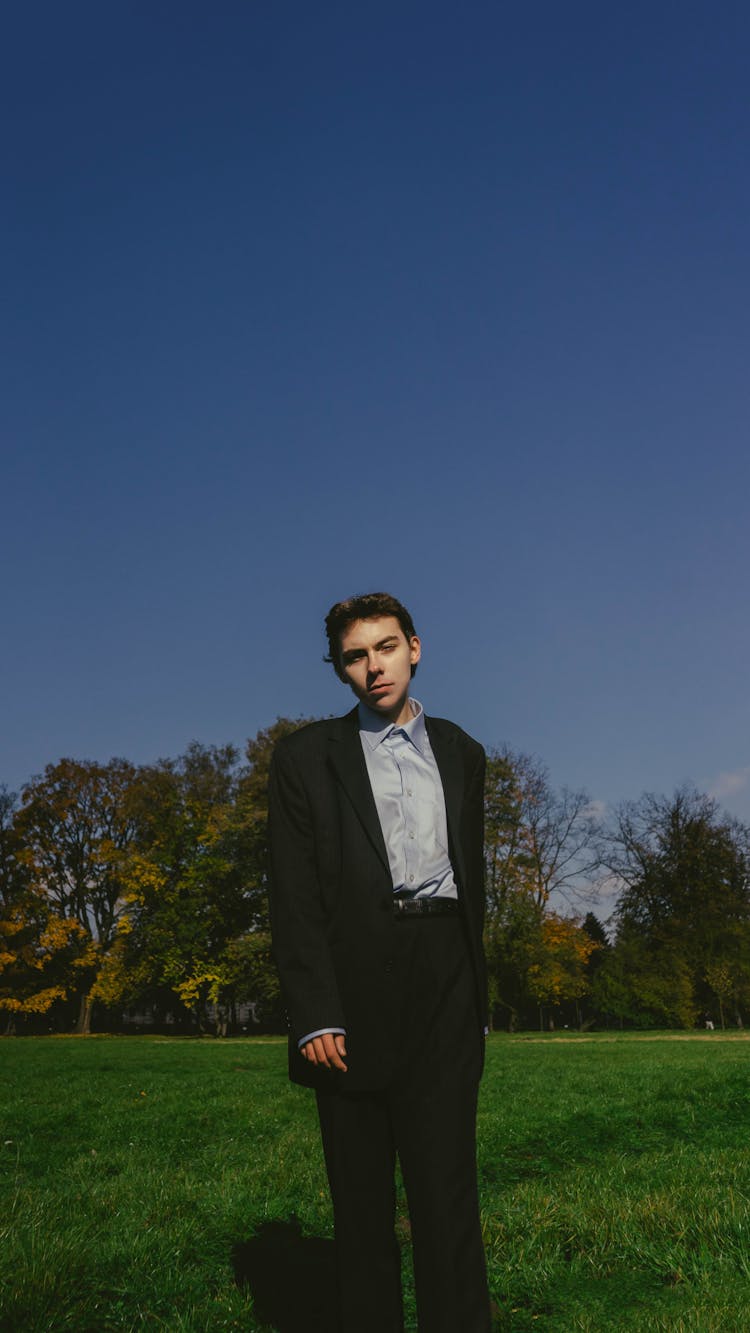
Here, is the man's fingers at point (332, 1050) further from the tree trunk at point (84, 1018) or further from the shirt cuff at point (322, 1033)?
the tree trunk at point (84, 1018)

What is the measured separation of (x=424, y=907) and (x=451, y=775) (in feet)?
1.60

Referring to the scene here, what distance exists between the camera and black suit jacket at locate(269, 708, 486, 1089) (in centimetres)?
283

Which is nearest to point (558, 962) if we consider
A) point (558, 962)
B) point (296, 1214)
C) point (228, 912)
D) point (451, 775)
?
point (558, 962)

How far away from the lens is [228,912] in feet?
144

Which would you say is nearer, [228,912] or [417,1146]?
[417,1146]

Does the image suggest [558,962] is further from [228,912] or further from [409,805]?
[409,805]

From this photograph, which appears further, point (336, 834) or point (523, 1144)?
point (523, 1144)

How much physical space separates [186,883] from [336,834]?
42.0 m

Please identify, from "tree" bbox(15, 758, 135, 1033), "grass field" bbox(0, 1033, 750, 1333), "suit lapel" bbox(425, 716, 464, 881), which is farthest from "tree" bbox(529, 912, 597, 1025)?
"suit lapel" bbox(425, 716, 464, 881)

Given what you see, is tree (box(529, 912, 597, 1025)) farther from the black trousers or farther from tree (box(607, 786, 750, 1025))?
the black trousers

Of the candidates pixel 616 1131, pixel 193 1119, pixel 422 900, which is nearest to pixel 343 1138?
pixel 422 900

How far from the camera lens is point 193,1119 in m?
8.73

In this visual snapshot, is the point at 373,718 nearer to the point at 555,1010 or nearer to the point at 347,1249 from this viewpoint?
the point at 347,1249

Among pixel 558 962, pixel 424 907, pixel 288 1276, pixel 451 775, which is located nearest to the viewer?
pixel 424 907
